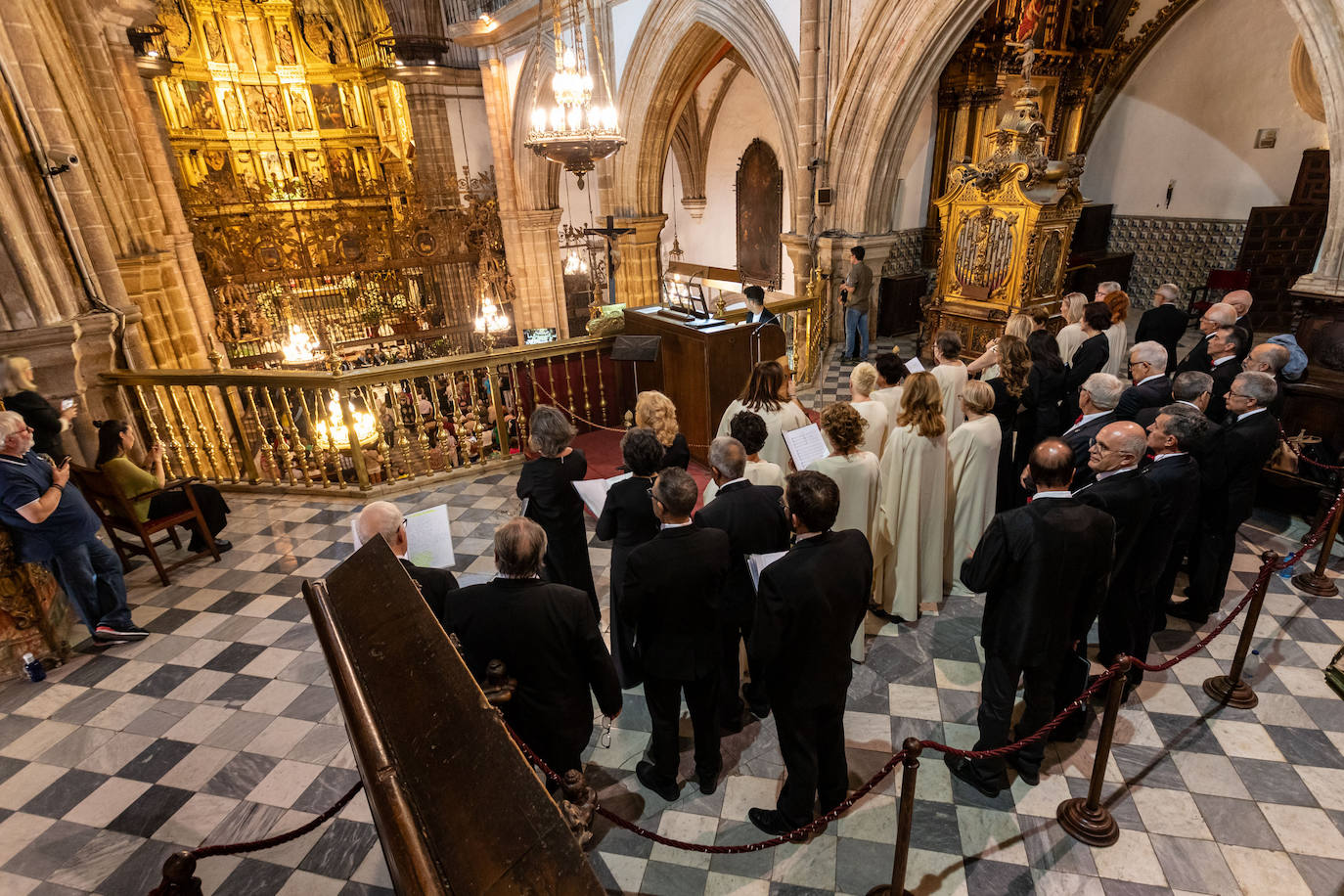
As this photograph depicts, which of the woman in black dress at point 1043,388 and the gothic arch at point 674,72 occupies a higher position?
the gothic arch at point 674,72

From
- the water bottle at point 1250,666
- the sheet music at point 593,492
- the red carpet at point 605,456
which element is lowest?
the water bottle at point 1250,666

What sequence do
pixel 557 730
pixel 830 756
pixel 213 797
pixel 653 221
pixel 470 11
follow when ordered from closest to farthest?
1. pixel 557 730
2. pixel 830 756
3. pixel 213 797
4. pixel 653 221
5. pixel 470 11

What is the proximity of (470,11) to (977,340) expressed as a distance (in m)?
13.8

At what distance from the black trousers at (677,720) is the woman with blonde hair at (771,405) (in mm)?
1542

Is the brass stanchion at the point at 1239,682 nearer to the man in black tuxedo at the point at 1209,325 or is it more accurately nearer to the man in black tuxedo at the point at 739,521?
the man in black tuxedo at the point at 1209,325

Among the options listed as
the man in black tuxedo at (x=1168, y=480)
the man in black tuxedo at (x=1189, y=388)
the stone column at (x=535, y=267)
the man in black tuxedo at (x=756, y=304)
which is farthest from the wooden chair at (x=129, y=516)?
the stone column at (x=535, y=267)

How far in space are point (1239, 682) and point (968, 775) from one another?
5.79 feet

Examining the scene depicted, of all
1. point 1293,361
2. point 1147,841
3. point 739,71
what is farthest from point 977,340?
point 739,71

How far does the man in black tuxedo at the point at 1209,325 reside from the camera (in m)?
4.82

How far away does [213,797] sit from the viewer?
10.6ft

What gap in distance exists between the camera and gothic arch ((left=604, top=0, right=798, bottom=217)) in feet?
32.6

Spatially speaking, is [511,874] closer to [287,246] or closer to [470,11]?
[470,11]

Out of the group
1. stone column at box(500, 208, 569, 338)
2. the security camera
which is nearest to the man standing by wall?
the security camera

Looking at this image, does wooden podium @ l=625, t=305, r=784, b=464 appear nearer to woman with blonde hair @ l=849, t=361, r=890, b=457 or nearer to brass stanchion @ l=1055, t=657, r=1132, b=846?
woman with blonde hair @ l=849, t=361, r=890, b=457
